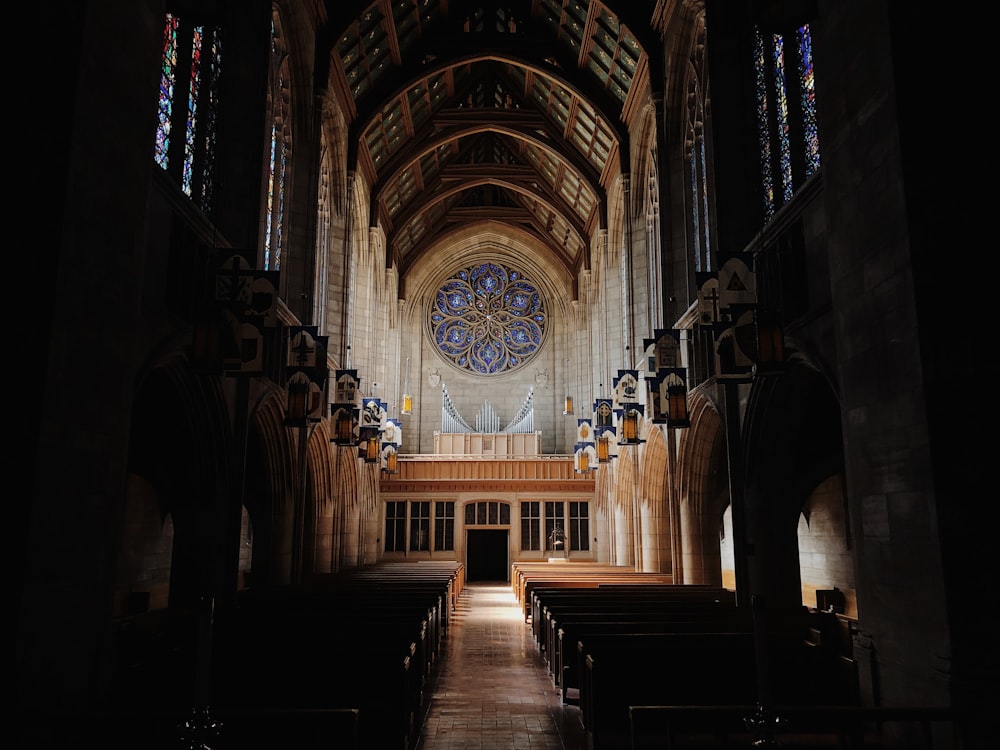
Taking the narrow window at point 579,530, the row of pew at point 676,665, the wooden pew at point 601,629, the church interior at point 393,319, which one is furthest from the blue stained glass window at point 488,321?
the wooden pew at point 601,629

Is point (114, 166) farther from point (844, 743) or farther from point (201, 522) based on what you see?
point (844, 743)

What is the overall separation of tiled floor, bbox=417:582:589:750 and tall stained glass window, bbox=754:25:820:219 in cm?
734

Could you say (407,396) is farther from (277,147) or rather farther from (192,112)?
(192,112)

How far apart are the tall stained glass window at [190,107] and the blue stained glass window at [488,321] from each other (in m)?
20.8

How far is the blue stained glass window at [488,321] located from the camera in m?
32.3

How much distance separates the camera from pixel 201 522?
10.8m

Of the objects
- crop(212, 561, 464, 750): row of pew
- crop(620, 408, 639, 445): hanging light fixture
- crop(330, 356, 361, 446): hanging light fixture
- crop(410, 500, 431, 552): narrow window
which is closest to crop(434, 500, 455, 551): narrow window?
crop(410, 500, 431, 552): narrow window

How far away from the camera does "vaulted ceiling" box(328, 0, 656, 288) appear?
19.3m

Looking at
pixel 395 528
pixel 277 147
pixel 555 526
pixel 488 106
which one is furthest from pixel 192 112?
pixel 555 526

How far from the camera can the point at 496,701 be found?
8094 millimetres

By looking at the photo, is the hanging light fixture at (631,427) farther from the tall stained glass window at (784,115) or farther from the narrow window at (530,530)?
the narrow window at (530,530)

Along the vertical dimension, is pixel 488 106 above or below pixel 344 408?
above

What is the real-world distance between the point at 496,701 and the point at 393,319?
21.9 meters

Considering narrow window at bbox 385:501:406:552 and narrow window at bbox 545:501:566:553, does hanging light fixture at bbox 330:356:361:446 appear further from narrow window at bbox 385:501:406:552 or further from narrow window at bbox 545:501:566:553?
narrow window at bbox 545:501:566:553
